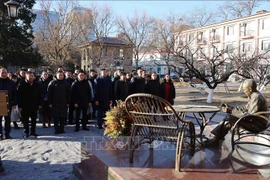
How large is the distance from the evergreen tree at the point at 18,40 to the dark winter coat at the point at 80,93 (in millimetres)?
16477

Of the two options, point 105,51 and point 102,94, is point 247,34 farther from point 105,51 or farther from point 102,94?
point 102,94

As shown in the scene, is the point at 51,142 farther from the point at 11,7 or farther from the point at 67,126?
the point at 11,7

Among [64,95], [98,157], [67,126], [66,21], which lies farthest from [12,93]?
[66,21]

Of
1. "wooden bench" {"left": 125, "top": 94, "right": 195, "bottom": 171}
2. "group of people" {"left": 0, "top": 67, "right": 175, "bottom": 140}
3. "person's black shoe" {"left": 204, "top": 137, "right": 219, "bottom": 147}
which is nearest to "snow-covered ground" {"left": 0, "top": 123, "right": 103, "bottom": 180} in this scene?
"group of people" {"left": 0, "top": 67, "right": 175, "bottom": 140}

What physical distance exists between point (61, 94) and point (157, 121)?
13.4 feet

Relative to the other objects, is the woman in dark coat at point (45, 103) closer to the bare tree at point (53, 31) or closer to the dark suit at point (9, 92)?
the dark suit at point (9, 92)

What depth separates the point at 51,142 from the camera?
→ 616 centimetres

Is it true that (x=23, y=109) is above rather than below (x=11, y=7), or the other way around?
below

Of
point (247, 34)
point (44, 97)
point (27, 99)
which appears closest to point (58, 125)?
point (44, 97)

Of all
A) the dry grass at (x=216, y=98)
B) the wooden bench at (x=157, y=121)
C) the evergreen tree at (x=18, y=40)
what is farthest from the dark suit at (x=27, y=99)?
the evergreen tree at (x=18, y=40)

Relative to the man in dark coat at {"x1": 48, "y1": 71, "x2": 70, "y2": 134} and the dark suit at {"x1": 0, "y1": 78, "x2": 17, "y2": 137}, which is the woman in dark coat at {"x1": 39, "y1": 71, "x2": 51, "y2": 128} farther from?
the dark suit at {"x1": 0, "y1": 78, "x2": 17, "y2": 137}

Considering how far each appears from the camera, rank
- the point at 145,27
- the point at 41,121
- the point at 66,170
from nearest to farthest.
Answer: the point at 66,170 → the point at 41,121 → the point at 145,27

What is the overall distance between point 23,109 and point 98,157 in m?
3.45

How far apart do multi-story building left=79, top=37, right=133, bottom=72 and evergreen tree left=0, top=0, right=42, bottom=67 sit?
1098cm
